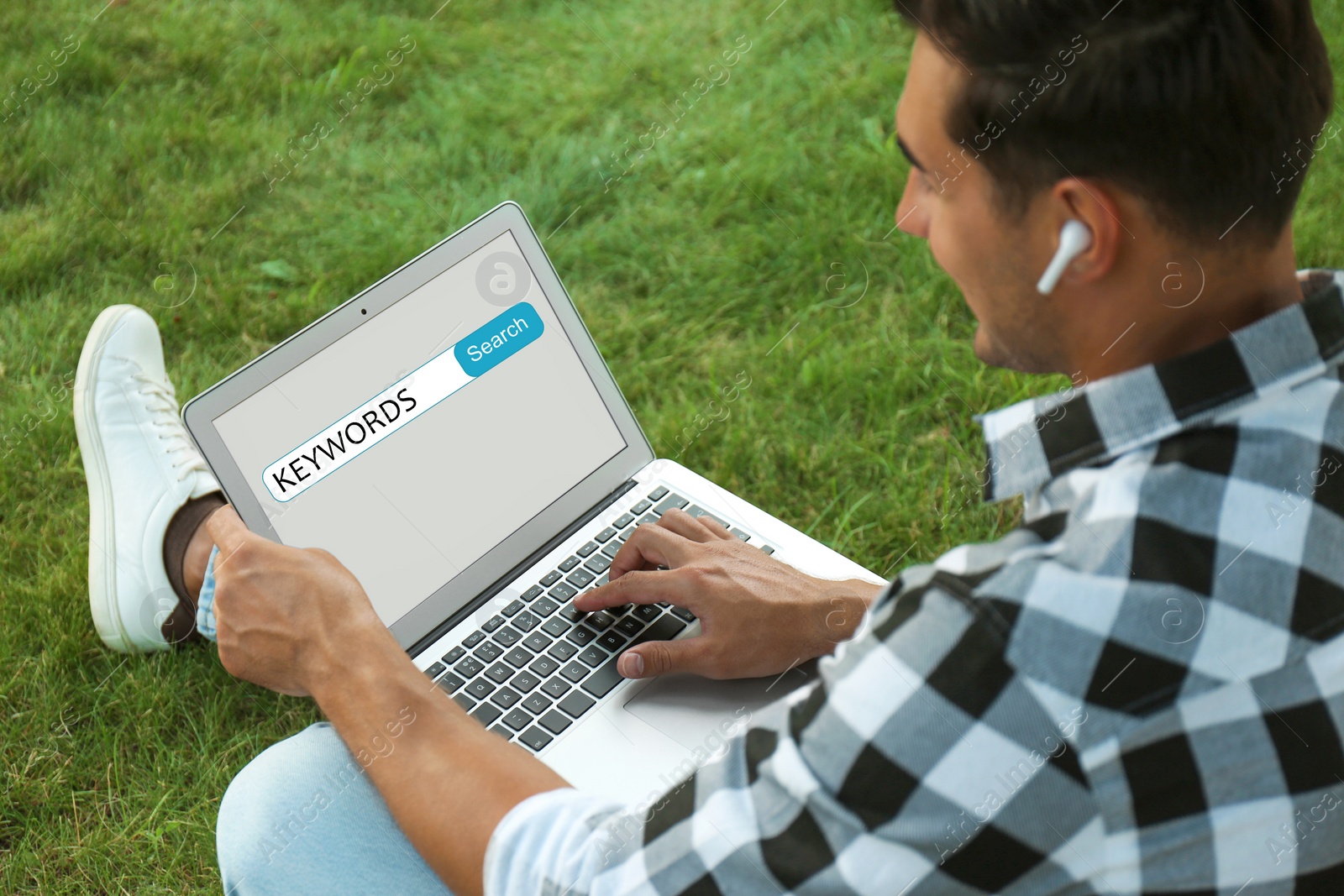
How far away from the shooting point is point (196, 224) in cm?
301

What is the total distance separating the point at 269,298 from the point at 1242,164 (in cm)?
239

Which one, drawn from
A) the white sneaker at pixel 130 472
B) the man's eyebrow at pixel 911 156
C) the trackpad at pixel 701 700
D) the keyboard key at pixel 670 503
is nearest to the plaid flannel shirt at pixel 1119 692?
the man's eyebrow at pixel 911 156

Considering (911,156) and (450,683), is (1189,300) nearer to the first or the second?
(911,156)

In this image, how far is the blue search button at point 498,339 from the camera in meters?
1.61

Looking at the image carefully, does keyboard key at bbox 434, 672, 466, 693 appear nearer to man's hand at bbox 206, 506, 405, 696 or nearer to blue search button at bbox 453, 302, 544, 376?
man's hand at bbox 206, 506, 405, 696

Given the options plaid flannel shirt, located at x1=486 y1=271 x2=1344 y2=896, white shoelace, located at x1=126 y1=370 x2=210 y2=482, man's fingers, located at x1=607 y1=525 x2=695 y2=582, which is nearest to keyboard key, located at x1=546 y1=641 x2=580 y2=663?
man's fingers, located at x1=607 y1=525 x2=695 y2=582

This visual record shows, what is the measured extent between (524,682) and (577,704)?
83mm

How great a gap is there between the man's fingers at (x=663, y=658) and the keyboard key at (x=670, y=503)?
353mm

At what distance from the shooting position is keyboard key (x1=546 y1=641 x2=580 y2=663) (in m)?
1.53

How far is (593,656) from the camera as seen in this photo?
1523mm

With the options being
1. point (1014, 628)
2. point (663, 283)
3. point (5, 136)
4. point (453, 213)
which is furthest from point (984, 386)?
point (5, 136)

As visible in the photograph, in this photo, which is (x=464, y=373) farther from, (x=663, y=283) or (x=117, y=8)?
(x=117, y=8)

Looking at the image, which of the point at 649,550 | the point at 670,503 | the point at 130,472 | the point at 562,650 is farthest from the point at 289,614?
the point at 130,472

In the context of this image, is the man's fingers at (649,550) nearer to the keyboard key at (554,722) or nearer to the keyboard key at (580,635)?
the keyboard key at (580,635)
